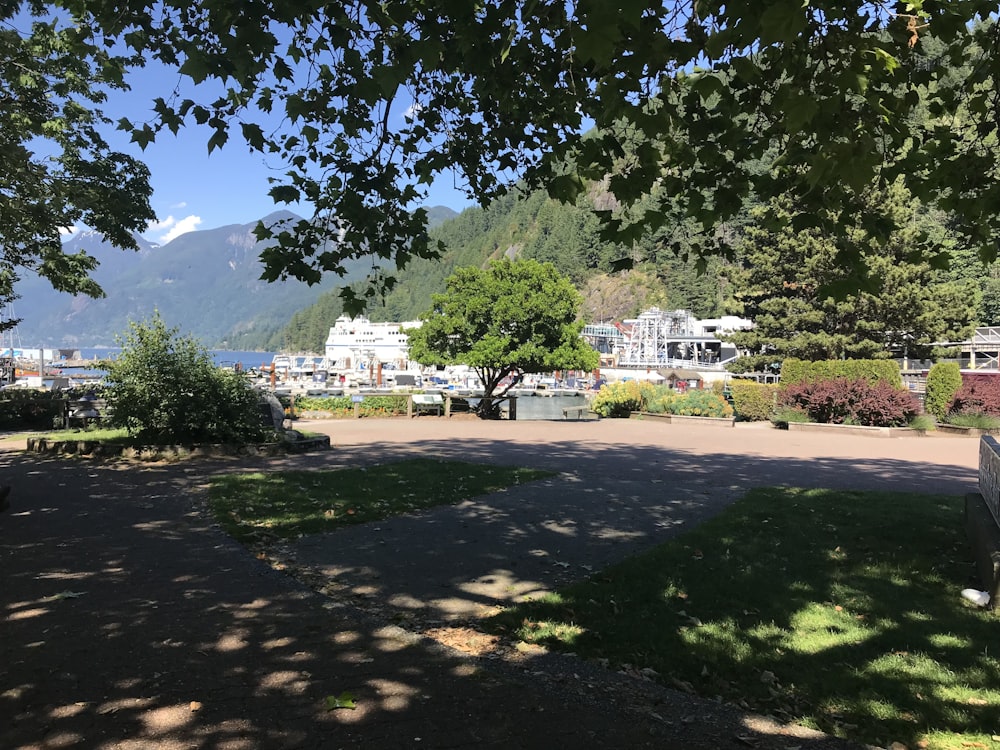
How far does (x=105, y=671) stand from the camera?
3.38m

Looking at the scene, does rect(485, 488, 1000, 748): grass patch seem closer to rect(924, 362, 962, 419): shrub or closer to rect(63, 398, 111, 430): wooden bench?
rect(924, 362, 962, 419): shrub

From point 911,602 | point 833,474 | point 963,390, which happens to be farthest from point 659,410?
point 911,602

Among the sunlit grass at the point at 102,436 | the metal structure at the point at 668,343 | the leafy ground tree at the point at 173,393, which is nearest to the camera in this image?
the leafy ground tree at the point at 173,393

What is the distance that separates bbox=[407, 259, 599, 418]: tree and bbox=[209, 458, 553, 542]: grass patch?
12.6 metres

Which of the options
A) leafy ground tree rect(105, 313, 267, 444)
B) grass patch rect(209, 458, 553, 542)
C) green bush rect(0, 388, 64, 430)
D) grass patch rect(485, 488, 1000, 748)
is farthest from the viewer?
green bush rect(0, 388, 64, 430)

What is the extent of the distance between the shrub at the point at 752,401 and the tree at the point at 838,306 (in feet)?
32.6

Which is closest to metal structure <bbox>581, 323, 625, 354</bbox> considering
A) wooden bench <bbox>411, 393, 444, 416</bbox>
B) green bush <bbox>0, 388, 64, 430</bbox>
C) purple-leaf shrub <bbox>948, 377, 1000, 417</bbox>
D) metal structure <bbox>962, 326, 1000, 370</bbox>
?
metal structure <bbox>962, 326, 1000, 370</bbox>

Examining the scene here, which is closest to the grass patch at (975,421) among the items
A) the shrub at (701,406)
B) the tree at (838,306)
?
the shrub at (701,406)

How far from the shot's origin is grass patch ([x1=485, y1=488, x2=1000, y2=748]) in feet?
10.4

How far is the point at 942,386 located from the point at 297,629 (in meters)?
21.0

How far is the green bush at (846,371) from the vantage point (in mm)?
20188

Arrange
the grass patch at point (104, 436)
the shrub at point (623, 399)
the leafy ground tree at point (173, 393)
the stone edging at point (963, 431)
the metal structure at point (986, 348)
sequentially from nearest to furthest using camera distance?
1. the leafy ground tree at point (173, 393)
2. the grass patch at point (104, 436)
3. the stone edging at point (963, 431)
4. the shrub at point (623, 399)
5. the metal structure at point (986, 348)

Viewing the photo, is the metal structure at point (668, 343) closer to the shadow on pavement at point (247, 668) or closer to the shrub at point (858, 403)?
the shrub at point (858, 403)

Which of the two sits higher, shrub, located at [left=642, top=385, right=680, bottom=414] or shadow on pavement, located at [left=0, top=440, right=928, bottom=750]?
shrub, located at [left=642, top=385, right=680, bottom=414]
